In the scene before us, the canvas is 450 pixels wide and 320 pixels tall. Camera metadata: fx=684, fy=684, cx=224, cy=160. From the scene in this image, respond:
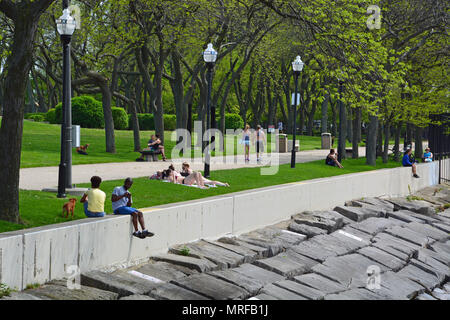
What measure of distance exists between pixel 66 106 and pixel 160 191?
307 cm

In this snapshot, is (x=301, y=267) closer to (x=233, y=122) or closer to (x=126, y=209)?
(x=126, y=209)

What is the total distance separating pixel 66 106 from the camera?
15.9 metres

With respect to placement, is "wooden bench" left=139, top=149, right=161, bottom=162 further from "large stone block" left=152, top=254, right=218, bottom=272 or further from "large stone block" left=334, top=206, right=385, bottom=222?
"large stone block" left=152, top=254, right=218, bottom=272

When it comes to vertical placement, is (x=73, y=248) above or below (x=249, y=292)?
above

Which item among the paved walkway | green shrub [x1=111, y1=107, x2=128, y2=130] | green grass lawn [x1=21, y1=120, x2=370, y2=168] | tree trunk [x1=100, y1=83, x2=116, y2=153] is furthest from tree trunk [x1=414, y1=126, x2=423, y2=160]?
green shrub [x1=111, y1=107, x2=128, y2=130]

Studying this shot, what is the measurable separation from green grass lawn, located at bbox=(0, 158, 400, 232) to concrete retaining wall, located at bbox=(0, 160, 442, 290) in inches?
41.4

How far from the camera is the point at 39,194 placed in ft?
49.0

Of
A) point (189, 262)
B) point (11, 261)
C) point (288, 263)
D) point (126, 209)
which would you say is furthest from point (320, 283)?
point (11, 261)

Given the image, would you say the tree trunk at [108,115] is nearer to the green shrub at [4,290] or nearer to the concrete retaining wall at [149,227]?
the concrete retaining wall at [149,227]

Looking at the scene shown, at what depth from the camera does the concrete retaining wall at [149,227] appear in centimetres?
1002

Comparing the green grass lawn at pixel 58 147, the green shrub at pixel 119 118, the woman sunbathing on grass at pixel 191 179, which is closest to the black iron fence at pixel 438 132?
the green grass lawn at pixel 58 147

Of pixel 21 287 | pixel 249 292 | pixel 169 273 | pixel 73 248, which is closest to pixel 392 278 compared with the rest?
pixel 249 292

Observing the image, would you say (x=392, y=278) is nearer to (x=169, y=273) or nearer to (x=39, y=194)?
(x=169, y=273)

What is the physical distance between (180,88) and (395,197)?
35.8 feet
